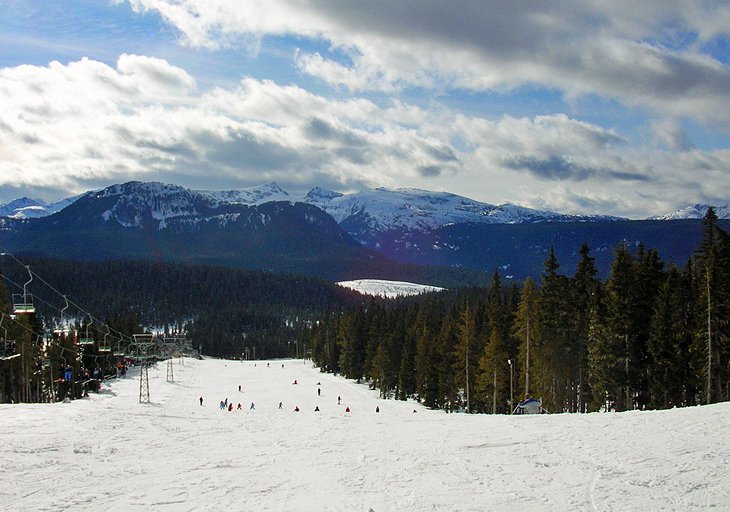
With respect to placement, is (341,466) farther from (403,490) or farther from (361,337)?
(361,337)

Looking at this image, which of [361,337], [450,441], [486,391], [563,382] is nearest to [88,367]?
[361,337]

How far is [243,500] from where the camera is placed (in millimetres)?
20750

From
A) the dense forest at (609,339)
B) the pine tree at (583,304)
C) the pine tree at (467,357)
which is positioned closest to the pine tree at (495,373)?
the dense forest at (609,339)

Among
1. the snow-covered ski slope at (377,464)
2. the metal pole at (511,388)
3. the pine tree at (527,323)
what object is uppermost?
the pine tree at (527,323)

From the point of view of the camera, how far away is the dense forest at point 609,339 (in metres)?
42.1

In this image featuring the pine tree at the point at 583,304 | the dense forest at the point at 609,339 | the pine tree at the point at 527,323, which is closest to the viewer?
the dense forest at the point at 609,339

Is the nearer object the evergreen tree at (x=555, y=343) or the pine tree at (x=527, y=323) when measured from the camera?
the evergreen tree at (x=555, y=343)

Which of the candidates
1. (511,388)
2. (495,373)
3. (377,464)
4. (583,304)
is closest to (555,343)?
(583,304)

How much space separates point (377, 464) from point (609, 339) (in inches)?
1007

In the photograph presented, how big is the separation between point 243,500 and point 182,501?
2.04m

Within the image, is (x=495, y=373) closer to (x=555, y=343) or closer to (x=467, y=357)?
(x=467, y=357)

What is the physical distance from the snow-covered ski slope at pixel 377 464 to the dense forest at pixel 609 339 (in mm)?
12570

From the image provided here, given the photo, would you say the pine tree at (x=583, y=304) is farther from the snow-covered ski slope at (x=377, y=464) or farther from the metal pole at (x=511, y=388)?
the snow-covered ski slope at (x=377, y=464)

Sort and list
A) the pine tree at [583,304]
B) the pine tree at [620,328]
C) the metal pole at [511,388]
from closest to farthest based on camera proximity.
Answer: the pine tree at [620,328]
the pine tree at [583,304]
the metal pole at [511,388]
